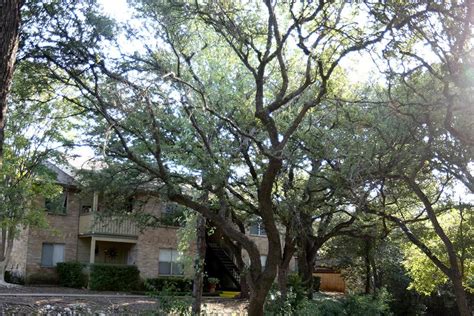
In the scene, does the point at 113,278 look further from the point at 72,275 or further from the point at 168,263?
the point at 168,263

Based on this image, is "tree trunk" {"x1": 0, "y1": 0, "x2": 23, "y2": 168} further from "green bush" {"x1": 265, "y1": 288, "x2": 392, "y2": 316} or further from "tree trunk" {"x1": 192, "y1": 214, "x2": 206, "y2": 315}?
"green bush" {"x1": 265, "y1": 288, "x2": 392, "y2": 316}

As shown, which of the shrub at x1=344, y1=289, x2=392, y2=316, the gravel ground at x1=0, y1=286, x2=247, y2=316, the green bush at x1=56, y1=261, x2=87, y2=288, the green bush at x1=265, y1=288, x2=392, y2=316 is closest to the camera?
the gravel ground at x1=0, y1=286, x2=247, y2=316

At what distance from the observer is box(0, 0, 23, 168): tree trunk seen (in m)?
5.45

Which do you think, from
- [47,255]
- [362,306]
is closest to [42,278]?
[47,255]

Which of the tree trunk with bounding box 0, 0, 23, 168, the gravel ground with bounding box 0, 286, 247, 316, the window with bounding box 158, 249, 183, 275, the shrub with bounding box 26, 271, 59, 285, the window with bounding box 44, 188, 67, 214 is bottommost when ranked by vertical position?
the gravel ground with bounding box 0, 286, 247, 316

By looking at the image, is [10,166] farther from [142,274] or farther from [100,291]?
[142,274]

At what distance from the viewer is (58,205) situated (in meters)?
29.2

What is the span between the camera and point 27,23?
9500 mm

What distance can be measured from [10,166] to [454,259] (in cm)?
1639

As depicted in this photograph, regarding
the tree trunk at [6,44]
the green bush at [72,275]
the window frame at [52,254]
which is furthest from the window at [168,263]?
the tree trunk at [6,44]

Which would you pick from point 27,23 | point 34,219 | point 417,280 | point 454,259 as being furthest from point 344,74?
point 34,219

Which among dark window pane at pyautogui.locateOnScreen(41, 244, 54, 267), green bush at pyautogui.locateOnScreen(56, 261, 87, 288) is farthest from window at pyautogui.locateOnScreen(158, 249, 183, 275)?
dark window pane at pyautogui.locateOnScreen(41, 244, 54, 267)

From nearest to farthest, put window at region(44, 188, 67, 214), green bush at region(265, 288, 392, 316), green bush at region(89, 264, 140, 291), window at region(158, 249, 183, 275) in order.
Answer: green bush at region(265, 288, 392, 316) < green bush at region(89, 264, 140, 291) < window at region(44, 188, 67, 214) < window at region(158, 249, 183, 275)

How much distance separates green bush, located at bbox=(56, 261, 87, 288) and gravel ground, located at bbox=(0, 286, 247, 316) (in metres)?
4.93
